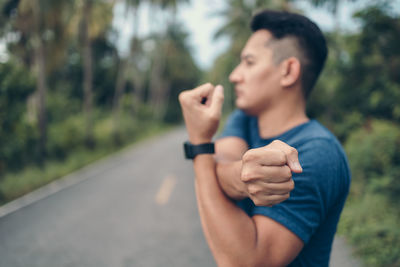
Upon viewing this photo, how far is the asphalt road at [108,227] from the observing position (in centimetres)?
Answer: 370

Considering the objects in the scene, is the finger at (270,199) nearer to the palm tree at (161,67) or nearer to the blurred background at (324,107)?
the blurred background at (324,107)

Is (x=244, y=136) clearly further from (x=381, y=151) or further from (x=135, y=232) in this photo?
(x=381, y=151)

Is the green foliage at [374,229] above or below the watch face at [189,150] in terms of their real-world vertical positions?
below

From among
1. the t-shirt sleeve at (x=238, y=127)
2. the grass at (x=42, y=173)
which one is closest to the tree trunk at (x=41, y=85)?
the grass at (x=42, y=173)

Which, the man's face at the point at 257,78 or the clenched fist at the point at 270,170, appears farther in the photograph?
the man's face at the point at 257,78

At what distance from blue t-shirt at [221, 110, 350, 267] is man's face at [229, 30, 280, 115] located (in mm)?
149

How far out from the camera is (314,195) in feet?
2.82

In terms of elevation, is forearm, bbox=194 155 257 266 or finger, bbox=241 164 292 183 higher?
finger, bbox=241 164 292 183

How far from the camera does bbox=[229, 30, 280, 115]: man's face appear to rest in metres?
1.04

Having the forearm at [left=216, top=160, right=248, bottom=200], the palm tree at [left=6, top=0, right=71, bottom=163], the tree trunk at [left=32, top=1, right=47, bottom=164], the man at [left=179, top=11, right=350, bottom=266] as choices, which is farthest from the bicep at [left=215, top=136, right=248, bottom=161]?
the tree trunk at [left=32, top=1, right=47, bottom=164]

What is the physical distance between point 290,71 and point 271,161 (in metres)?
0.60

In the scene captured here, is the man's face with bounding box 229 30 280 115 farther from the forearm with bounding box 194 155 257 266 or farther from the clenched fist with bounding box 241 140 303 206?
the clenched fist with bounding box 241 140 303 206

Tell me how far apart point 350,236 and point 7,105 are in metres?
6.38

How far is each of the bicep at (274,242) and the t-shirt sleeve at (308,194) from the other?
1cm
